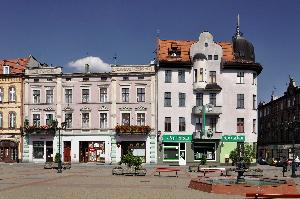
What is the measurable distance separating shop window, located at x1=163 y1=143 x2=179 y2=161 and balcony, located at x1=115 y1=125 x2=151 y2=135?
2897 mm

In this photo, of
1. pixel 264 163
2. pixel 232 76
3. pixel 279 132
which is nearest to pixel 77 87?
pixel 232 76

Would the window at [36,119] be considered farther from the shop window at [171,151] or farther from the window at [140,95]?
the shop window at [171,151]

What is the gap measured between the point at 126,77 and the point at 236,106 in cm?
1359

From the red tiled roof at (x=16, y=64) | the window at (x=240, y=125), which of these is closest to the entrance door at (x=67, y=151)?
the red tiled roof at (x=16, y=64)

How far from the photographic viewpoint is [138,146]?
54.3m

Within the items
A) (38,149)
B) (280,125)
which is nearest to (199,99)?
(38,149)

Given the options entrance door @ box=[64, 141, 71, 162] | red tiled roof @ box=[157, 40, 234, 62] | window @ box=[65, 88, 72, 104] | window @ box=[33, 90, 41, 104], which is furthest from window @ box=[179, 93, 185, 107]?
window @ box=[33, 90, 41, 104]

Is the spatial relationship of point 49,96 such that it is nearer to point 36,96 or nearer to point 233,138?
point 36,96

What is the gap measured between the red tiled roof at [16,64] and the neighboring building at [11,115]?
42 centimetres

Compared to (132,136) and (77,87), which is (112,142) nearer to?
(132,136)

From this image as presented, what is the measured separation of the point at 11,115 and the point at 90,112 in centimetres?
1012

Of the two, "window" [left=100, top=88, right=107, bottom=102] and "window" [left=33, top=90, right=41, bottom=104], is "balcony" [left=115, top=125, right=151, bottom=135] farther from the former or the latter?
"window" [left=33, top=90, right=41, bottom=104]

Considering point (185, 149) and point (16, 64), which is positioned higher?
point (16, 64)

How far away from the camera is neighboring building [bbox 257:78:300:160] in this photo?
78312mm
